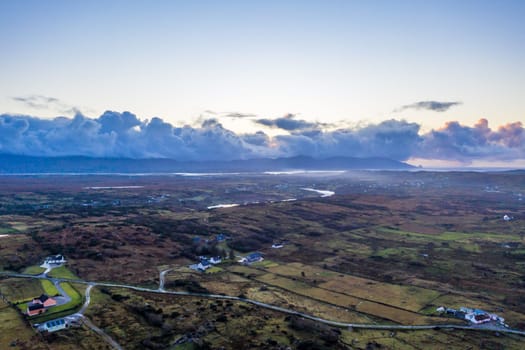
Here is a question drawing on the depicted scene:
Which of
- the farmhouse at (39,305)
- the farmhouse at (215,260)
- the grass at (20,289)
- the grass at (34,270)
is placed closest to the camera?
the farmhouse at (39,305)

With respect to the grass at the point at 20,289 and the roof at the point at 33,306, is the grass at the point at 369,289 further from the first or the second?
the grass at the point at 20,289

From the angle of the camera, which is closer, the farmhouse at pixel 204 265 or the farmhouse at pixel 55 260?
the farmhouse at pixel 55 260

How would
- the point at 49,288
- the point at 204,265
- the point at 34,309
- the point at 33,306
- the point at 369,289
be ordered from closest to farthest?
1. the point at 34,309
2. the point at 33,306
3. the point at 49,288
4. the point at 369,289
5. the point at 204,265

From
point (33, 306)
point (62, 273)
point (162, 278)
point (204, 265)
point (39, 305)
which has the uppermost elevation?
point (33, 306)

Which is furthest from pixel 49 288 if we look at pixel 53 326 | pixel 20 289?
pixel 53 326

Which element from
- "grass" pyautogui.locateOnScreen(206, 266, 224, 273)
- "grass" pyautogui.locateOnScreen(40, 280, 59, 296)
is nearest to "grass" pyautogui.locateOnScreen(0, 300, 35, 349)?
"grass" pyautogui.locateOnScreen(40, 280, 59, 296)

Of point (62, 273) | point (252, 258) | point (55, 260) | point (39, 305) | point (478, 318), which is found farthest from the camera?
point (252, 258)

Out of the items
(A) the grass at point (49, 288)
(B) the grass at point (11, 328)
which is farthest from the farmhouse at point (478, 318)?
(A) the grass at point (49, 288)

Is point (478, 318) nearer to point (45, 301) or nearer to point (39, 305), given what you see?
point (45, 301)

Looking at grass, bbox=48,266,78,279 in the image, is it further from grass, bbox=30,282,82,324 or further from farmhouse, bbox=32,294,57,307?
farmhouse, bbox=32,294,57,307

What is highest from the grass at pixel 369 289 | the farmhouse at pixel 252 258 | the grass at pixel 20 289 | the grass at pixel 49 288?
the grass at pixel 20 289
